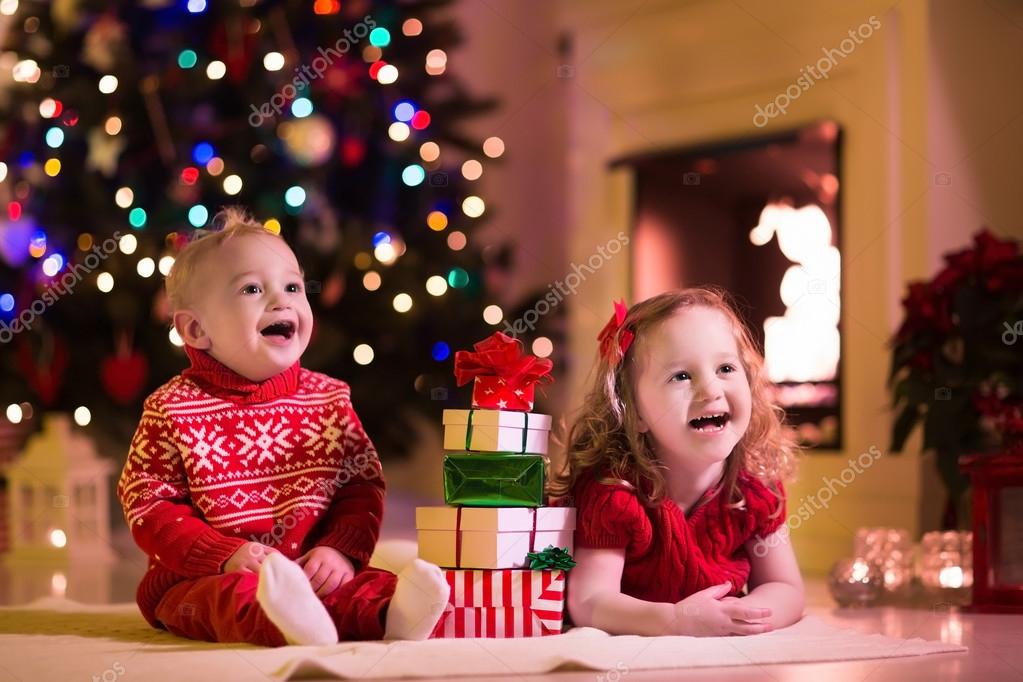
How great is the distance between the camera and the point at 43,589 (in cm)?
303

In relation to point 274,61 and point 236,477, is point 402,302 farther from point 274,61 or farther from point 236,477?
point 236,477

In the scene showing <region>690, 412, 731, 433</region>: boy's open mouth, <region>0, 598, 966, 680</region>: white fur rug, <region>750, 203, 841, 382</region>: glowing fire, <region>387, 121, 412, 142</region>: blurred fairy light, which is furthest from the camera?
<region>387, 121, 412, 142</region>: blurred fairy light

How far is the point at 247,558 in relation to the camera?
1.99 meters

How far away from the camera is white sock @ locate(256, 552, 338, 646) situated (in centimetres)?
172

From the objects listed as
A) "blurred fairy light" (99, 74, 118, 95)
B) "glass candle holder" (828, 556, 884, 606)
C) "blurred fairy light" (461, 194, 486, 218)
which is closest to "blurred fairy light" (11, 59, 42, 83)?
"blurred fairy light" (99, 74, 118, 95)

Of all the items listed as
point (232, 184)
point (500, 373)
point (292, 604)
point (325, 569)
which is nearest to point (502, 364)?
point (500, 373)

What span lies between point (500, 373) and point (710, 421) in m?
0.35

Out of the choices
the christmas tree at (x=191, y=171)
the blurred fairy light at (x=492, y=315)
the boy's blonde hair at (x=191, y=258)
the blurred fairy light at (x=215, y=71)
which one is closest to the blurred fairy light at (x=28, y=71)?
the christmas tree at (x=191, y=171)

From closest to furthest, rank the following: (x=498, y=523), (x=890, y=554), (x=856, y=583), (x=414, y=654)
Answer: (x=414, y=654) < (x=498, y=523) < (x=856, y=583) < (x=890, y=554)

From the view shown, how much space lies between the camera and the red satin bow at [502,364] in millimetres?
2084

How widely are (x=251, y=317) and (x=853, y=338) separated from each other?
2289 mm

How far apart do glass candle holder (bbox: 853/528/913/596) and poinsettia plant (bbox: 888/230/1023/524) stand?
0.21 metres

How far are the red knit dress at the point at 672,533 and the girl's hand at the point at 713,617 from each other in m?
0.09

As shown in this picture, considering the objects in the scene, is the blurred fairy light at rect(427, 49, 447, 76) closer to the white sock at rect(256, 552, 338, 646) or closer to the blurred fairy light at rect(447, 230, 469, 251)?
the blurred fairy light at rect(447, 230, 469, 251)
